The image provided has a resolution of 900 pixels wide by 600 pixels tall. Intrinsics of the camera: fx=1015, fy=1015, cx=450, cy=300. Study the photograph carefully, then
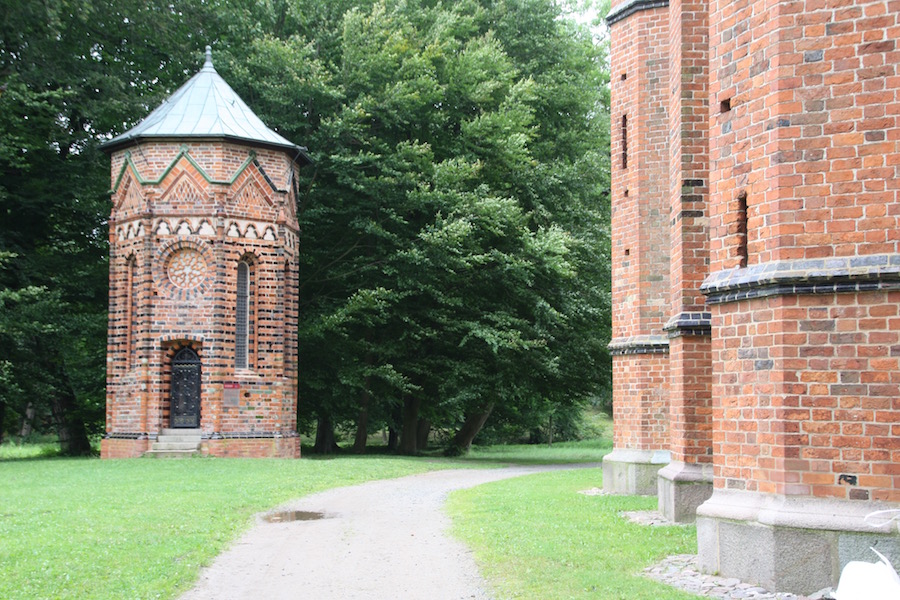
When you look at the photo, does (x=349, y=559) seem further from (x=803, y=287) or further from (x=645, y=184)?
(x=645, y=184)

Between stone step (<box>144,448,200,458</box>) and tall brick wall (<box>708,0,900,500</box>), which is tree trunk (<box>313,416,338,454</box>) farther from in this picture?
tall brick wall (<box>708,0,900,500</box>)

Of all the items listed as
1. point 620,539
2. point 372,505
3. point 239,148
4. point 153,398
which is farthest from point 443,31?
point 620,539

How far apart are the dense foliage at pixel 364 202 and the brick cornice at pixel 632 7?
994cm

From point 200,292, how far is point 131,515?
11.7m

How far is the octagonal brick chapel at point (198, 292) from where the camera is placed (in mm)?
23000

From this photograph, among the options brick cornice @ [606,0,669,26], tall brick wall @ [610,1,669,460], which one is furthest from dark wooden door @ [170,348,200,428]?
brick cornice @ [606,0,669,26]

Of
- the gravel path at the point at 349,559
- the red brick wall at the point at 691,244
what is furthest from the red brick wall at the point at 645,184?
the gravel path at the point at 349,559

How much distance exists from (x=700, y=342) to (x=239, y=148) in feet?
48.7

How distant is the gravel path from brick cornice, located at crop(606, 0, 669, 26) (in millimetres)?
8219

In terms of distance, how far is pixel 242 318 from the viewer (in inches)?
937

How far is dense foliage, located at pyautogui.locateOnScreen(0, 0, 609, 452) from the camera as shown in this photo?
25.8 meters

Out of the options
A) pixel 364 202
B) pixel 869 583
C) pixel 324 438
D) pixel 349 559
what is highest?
pixel 364 202

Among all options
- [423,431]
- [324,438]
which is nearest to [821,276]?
[324,438]

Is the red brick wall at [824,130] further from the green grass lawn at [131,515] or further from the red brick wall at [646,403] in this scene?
the red brick wall at [646,403]
